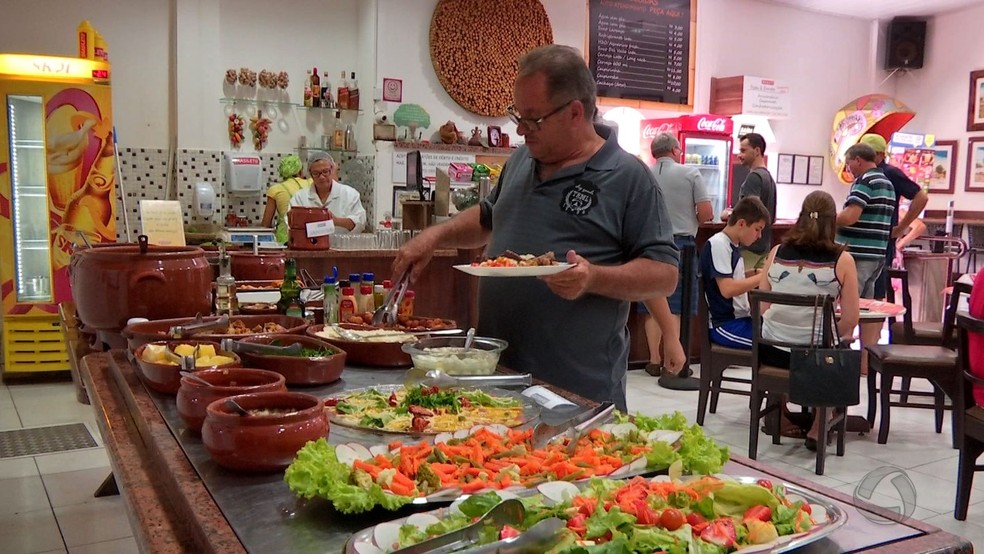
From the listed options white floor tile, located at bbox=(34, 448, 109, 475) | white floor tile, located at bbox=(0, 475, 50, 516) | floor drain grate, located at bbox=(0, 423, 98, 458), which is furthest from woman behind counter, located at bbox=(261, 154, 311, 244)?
white floor tile, located at bbox=(0, 475, 50, 516)

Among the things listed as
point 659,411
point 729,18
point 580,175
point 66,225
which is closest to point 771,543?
point 580,175

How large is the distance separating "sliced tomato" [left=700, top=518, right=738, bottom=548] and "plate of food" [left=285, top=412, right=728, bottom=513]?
184 millimetres

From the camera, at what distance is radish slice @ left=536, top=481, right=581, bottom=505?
43.4 inches

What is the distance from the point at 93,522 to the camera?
3361 mm

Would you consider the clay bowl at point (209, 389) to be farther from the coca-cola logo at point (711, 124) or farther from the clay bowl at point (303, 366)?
the coca-cola logo at point (711, 124)

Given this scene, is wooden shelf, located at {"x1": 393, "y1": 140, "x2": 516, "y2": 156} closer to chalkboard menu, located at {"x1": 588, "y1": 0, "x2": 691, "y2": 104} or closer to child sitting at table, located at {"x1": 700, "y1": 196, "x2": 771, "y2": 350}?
chalkboard menu, located at {"x1": 588, "y1": 0, "x2": 691, "y2": 104}

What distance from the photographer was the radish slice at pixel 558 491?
3.62 feet

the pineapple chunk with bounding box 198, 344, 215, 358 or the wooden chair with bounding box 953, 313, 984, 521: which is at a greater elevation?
the pineapple chunk with bounding box 198, 344, 215, 358

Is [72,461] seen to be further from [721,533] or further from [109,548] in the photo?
[721,533]

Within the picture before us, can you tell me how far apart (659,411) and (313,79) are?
4425 millimetres

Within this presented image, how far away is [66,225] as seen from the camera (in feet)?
18.8

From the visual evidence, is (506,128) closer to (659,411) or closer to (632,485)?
(659,411)

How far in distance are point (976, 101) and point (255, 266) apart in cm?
1002

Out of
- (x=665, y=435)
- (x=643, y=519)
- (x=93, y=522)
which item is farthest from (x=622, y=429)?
(x=93, y=522)
